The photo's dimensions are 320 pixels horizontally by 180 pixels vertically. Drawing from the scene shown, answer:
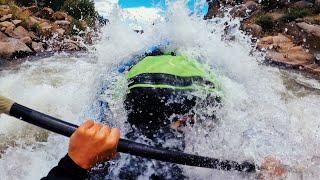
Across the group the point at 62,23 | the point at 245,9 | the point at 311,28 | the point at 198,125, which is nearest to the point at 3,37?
the point at 62,23

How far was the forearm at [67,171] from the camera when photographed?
1698mm

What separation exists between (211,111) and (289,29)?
1787 centimetres

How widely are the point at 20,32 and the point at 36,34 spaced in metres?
1.53

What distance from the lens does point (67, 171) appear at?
5.60 ft

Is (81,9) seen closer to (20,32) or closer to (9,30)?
(20,32)

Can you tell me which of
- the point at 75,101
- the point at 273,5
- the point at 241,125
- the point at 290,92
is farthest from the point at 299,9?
the point at 241,125

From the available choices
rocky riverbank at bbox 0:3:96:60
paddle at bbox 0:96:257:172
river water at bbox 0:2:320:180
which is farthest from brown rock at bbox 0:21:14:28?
paddle at bbox 0:96:257:172

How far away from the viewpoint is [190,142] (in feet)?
10.4

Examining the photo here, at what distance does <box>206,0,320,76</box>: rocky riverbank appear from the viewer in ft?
47.9

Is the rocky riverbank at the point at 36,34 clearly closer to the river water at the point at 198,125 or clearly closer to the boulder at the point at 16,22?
the boulder at the point at 16,22

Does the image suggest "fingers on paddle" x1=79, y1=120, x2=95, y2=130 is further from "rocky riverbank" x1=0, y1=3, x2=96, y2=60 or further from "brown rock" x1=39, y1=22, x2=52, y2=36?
"brown rock" x1=39, y1=22, x2=52, y2=36

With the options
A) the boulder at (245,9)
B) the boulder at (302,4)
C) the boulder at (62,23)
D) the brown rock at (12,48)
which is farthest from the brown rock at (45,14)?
the boulder at (302,4)

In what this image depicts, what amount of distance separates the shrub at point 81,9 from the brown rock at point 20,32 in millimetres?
10339

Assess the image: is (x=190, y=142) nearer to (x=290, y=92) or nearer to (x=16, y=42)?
(x=290, y=92)
